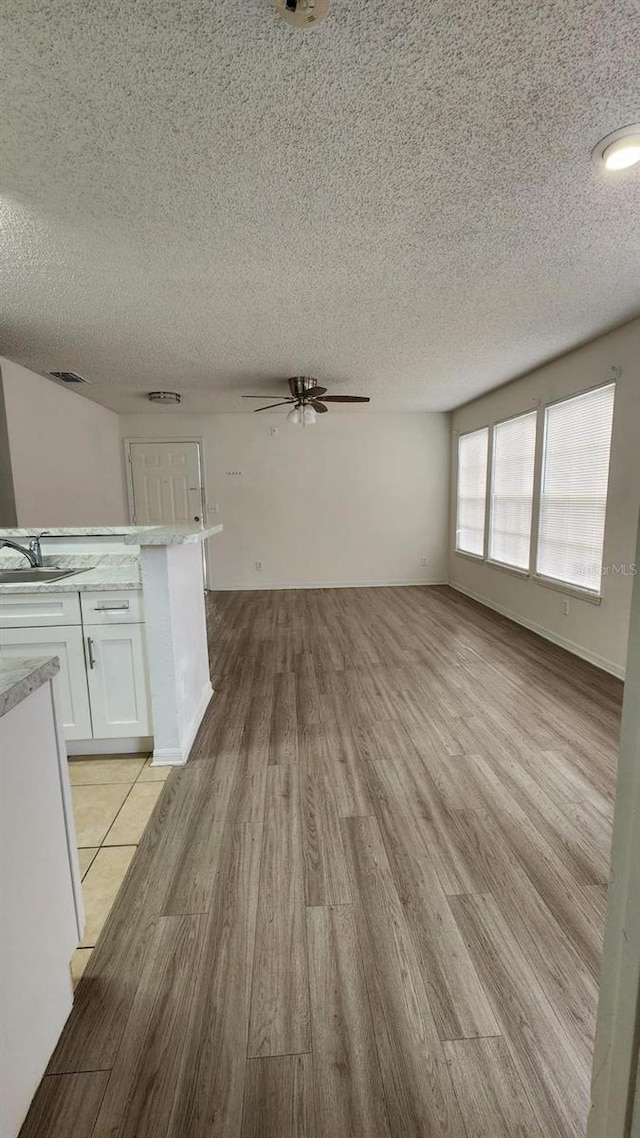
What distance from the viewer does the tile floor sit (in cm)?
144

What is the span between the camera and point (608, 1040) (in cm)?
64

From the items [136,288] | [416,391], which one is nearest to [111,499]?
[136,288]

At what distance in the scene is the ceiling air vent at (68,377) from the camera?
13.3ft

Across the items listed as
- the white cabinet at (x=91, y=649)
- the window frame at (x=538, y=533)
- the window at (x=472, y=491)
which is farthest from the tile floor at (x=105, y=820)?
the window at (x=472, y=491)

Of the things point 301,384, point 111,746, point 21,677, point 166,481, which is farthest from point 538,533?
point 166,481

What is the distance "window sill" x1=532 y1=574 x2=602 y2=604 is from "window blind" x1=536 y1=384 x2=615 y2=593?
43 mm

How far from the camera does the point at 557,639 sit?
390cm

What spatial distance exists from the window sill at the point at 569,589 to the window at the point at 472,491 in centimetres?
133

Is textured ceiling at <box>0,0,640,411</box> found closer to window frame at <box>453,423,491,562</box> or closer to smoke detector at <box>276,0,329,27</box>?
smoke detector at <box>276,0,329,27</box>

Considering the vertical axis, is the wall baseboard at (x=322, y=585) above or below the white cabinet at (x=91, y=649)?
below

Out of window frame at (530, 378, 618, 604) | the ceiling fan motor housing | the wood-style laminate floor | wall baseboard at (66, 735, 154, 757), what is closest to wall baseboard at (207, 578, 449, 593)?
window frame at (530, 378, 618, 604)

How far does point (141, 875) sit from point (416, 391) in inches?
194

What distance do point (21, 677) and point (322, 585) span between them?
553 centimetres

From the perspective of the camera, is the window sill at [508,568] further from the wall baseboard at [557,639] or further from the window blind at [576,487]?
the wall baseboard at [557,639]
